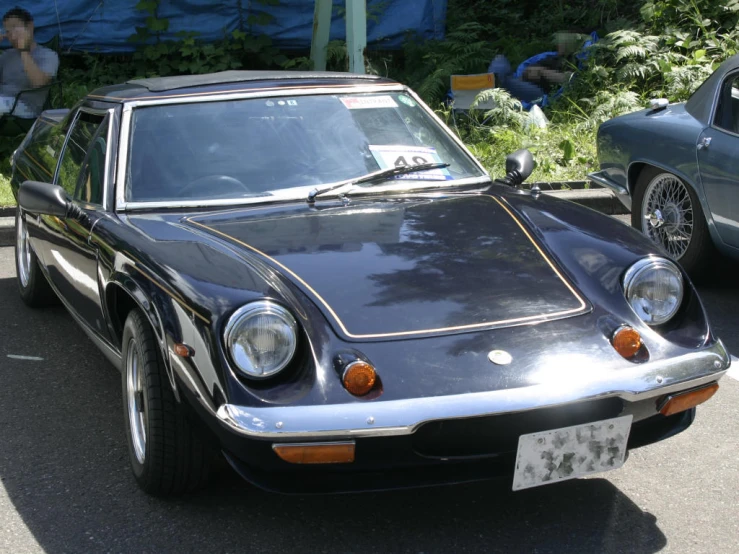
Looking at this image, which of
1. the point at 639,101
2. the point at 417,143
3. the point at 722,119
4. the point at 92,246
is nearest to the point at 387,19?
the point at 639,101

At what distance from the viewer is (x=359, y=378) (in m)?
2.73

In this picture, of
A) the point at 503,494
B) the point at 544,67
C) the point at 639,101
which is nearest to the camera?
the point at 503,494

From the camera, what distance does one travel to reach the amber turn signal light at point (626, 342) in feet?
9.66

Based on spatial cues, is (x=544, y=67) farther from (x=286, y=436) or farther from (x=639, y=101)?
(x=286, y=436)

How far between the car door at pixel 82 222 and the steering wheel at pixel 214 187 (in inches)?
13.2

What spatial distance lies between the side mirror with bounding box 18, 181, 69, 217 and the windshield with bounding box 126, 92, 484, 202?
25 cm

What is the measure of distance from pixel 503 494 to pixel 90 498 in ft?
4.38

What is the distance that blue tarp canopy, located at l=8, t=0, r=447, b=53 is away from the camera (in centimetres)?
1055

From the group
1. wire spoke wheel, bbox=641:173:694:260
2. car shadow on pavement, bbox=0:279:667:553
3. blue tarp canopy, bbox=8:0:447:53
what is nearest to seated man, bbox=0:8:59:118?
blue tarp canopy, bbox=8:0:447:53

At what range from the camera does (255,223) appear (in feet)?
11.6

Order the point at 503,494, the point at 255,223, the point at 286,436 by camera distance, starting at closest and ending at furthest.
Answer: the point at 286,436
the point at 503,494
the point at 255,223

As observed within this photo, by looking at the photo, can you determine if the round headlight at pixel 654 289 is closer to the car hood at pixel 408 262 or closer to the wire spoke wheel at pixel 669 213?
the car hood at pixel 408 262

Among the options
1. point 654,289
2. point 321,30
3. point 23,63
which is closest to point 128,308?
point 654,289

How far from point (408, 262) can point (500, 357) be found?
0.55m
